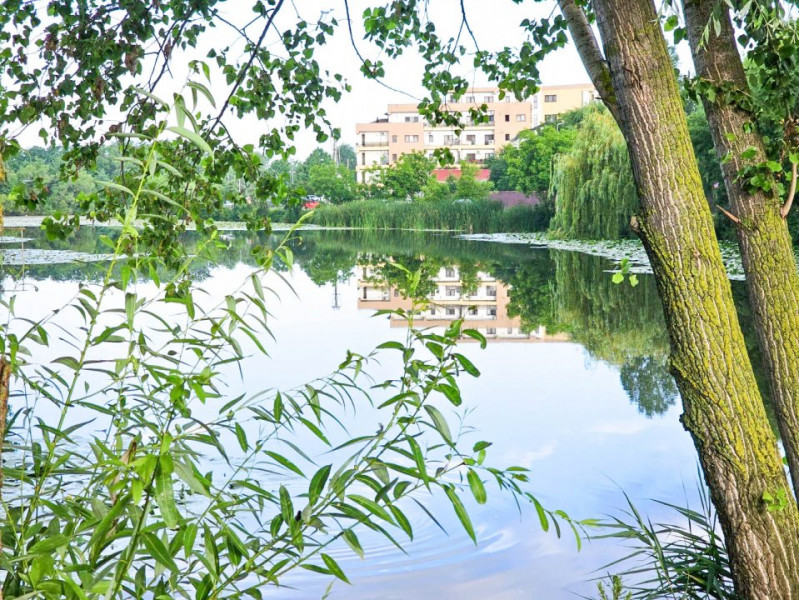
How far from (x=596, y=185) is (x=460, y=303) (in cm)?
998

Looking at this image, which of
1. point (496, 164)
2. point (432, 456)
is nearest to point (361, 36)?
point (432, 456)

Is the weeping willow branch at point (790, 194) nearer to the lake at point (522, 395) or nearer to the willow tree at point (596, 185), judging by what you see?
the lake at point (522, 395)

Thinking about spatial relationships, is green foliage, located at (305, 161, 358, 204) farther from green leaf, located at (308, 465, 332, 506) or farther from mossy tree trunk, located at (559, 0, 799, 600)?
green leaf, located at (308, 465, 332, 506)

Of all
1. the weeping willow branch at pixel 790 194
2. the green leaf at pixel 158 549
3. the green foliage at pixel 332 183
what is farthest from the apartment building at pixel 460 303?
the green foliage at pixel 332 183

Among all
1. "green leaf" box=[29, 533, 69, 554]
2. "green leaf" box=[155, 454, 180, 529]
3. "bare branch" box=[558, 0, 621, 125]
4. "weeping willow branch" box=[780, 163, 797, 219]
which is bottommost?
"green leaf" box=[29, 533, 69, 554]

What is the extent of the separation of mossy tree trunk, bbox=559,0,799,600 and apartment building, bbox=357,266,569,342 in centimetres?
600

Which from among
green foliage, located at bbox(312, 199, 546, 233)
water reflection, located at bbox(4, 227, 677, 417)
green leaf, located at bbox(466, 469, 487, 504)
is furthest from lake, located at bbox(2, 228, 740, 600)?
green foliage, located at bbox(312, 199, 546, 233)

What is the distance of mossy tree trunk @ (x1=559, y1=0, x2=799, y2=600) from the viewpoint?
2.49 m

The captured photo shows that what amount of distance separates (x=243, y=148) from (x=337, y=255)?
16919 mm

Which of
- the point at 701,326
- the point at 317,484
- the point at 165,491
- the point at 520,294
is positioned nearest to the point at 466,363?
the point at 317,484

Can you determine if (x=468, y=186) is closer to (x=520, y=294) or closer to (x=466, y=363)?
(x=520, y=294)

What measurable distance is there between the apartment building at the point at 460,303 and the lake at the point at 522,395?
0.04 meters

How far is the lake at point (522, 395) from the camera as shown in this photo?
3639mm

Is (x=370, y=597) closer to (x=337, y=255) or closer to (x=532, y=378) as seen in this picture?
(x=532, y=378)
